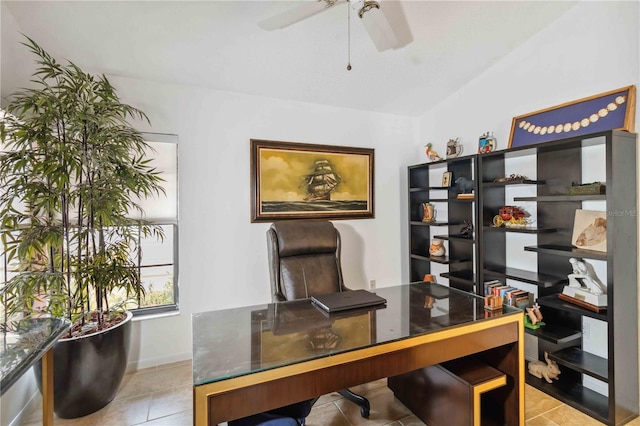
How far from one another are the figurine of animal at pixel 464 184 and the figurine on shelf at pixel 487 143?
0.29 meters

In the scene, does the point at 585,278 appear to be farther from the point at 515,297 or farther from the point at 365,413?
the point at 365,413

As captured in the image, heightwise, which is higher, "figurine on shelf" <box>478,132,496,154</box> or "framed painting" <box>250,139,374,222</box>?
"figurine on shelf" <box>478,132,496,154</box>

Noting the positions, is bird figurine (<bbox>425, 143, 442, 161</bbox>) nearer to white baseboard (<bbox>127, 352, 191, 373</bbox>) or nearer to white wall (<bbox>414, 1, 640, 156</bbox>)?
white wall (<bbox>414, 1, 640, 156</bbox>)

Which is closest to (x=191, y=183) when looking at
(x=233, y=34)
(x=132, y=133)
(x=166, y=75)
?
(x=132, y=133)

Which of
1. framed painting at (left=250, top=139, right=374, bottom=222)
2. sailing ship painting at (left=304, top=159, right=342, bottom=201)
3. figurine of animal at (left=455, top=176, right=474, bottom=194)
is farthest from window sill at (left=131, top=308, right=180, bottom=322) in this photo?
figurine of animal at (left=455, top=176, right=474, bottom=194)

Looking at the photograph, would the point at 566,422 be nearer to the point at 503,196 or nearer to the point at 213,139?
the point at 503,196

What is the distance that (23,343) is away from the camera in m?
1.22

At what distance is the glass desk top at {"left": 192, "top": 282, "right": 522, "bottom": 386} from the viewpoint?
1096 millimetres

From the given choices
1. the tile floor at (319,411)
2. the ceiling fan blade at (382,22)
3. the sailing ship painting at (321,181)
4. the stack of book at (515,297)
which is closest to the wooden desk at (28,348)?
the tile floor at (319,411)

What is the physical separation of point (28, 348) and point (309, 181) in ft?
7.67

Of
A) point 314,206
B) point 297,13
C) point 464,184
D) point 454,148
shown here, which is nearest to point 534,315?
point 464,184

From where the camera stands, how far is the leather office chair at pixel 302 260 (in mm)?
2262

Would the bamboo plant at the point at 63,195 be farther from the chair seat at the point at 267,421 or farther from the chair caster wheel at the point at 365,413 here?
the chair caster wheel at the point at 365,413

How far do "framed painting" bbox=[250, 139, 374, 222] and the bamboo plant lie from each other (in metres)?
0.99
